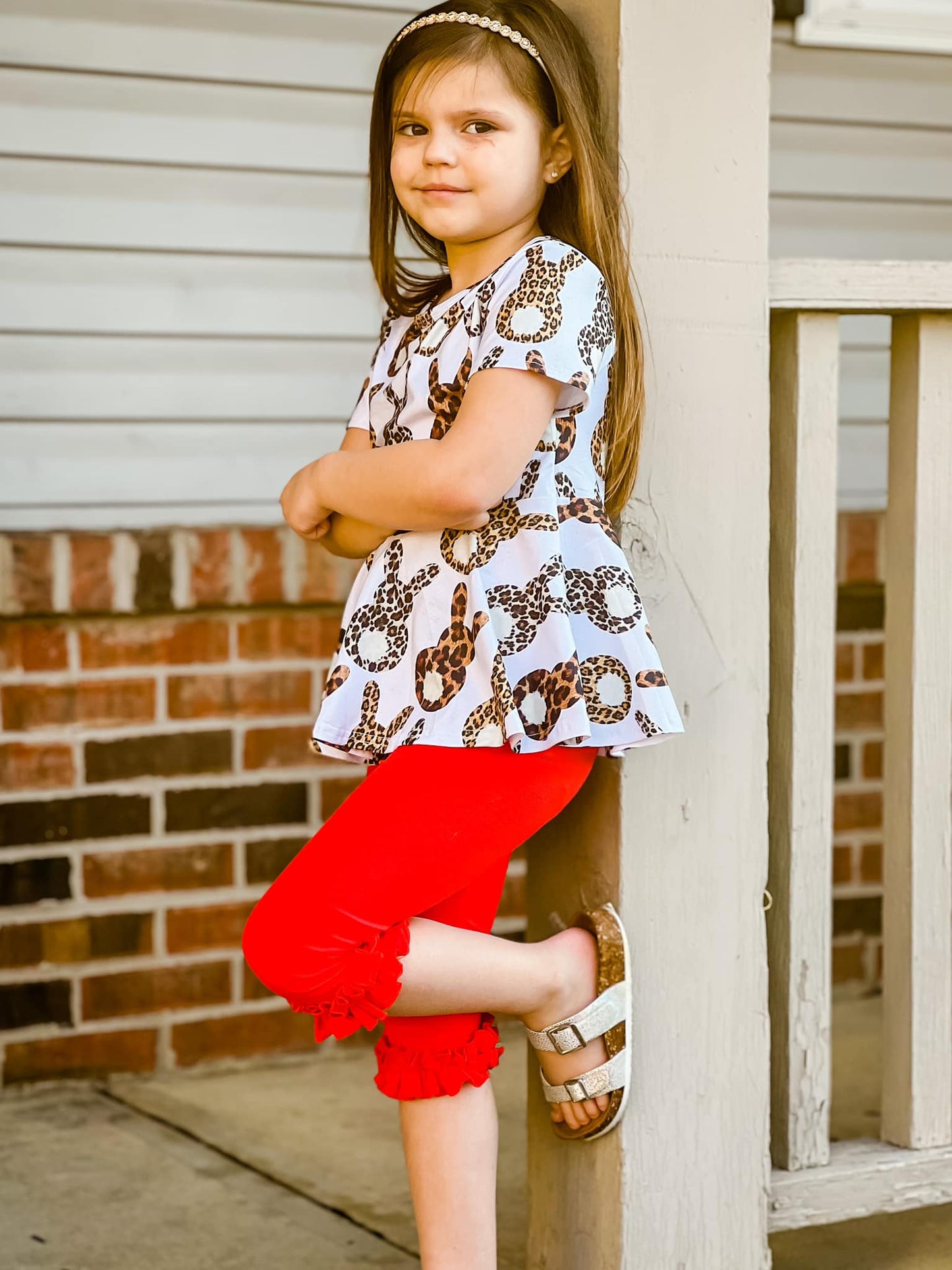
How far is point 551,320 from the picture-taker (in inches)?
66.5

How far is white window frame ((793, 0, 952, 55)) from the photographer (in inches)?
131

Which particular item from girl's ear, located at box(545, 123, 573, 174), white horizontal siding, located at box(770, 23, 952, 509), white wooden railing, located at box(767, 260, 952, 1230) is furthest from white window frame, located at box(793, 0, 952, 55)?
girl's ear, located at box(545, 123, 573, 174)

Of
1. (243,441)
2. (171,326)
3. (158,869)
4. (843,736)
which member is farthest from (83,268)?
(843,736)

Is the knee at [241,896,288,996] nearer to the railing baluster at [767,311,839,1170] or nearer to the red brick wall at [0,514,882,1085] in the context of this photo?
the railing baluster at [767,311,839,1170]

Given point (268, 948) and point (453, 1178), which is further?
point (453, 1178)

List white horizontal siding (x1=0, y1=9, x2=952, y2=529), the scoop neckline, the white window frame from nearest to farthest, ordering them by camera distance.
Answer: the scoop neckline < white horizontal siding (x1=0, y1=9, x2=952, y2=529) < the white window frame

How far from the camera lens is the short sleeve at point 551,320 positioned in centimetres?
168

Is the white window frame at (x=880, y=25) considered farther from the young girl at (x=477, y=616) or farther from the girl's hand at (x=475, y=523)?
the girl's hand at (x=475, y=523)

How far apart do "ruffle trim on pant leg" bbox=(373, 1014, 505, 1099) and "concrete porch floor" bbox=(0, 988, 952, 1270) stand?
0.45m

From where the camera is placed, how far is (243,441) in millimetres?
3012

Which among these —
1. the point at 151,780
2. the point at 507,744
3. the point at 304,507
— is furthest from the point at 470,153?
the point at 151,780

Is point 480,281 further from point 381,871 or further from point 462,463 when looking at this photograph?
point 381,871

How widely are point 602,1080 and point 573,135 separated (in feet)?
3.73

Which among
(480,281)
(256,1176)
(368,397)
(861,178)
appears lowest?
(256,1176)
